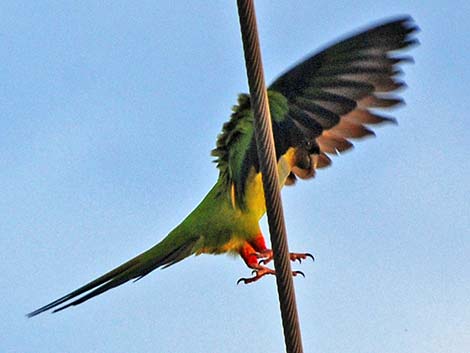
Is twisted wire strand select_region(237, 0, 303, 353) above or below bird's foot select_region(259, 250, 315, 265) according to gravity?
below

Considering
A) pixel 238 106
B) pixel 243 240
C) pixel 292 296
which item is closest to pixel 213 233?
pixel 243 240

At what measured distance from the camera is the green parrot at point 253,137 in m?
6.68

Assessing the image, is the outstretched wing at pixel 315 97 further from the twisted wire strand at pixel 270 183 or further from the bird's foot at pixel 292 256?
the twisted wire strand at pixel 270 183

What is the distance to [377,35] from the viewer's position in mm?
A: 6449

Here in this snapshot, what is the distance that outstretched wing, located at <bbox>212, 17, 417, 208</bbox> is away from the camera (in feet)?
21.8

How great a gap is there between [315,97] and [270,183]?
2.80 meters

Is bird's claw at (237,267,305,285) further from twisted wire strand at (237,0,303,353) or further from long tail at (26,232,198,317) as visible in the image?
twisted wire strand at (237,0,303,353)

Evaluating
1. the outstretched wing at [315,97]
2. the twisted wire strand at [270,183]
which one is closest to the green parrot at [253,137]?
the outstretched wing at [315,97]

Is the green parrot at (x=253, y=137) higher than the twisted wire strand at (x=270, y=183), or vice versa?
the green parrot at (x=253, y=137)

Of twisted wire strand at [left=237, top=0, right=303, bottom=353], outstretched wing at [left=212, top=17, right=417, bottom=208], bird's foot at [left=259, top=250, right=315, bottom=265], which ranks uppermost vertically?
outstretched wing at [left=212, top=17, right=417, bottom=208]

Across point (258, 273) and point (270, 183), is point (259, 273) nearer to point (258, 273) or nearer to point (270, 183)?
point (258, 273)

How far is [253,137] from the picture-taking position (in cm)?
672

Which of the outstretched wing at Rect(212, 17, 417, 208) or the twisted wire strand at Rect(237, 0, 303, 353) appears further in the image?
the outstretched wing at Rect(212, 17, 417, 208)

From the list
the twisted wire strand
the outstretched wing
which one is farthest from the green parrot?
the twisted wire strand
